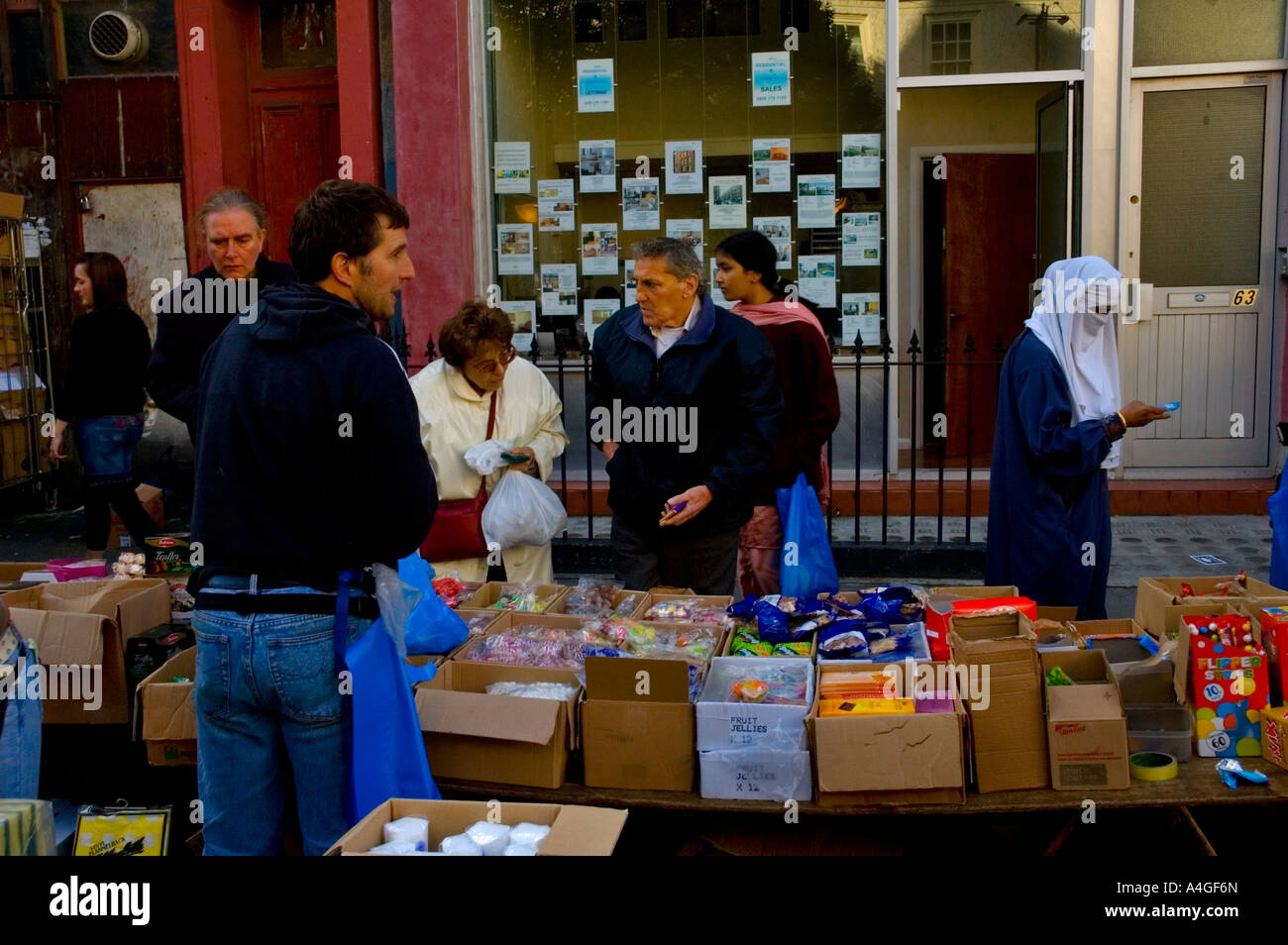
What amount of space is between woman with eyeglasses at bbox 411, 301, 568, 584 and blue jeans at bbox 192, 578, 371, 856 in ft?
A: 6.59

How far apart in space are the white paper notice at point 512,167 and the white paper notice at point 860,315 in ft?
8.27

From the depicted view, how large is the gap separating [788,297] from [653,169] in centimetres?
351

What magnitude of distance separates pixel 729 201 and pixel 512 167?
5.38ft

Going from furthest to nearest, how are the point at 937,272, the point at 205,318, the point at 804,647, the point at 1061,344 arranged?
the point at 937,272 → the point at 205,318 → the point at 1061,344 → the point at 804,647

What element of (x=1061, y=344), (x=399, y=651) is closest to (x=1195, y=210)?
(x=1061, y=344)

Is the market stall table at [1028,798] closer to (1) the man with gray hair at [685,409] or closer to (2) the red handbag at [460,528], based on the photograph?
(1) the man with gray hair at [685,409]

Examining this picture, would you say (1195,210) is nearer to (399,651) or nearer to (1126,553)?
(1126,553)

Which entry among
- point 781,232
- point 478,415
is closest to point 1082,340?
point 478,415

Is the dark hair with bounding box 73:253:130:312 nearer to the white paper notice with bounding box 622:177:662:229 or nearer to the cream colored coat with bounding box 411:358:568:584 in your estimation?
the cream colored coat with bounding box 411:358:568:584

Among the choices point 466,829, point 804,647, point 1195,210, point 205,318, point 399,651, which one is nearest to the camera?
point 466,829

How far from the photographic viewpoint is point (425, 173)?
345 inches

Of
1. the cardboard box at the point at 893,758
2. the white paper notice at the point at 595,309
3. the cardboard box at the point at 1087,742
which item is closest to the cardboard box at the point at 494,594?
the cardboard box at the point at 893,758

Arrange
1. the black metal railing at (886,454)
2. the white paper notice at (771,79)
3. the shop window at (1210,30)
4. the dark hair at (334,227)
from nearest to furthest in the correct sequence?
1. the dark hair at (334,227)
2. the black metal railing at (886,454)
3. the shop window at (1210,30)
4. the white paper notice at (771,79)

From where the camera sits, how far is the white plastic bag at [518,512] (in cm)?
483
